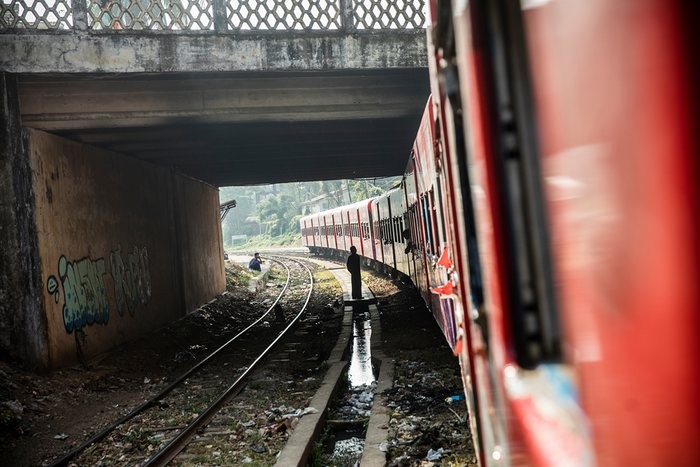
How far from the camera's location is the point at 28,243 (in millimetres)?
8742

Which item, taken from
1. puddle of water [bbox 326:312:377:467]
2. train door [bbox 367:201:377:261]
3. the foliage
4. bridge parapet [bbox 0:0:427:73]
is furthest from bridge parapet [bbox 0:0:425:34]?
the foliage

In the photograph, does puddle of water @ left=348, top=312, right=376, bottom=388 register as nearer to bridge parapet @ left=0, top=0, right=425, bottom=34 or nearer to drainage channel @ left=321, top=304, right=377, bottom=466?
drainage channel @ left=321, top=304, right=377, bottom=466

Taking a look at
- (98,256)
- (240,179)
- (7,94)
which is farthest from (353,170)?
(7,94)

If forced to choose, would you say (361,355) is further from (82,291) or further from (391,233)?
(391,233)

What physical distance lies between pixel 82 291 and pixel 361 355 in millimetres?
5042

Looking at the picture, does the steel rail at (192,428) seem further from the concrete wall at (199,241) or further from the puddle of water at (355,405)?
the concrete wall at (199,241)

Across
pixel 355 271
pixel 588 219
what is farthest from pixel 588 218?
pixel 355 271

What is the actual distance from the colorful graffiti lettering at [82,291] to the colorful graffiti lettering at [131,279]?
0.56m

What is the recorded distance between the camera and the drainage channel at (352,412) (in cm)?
636

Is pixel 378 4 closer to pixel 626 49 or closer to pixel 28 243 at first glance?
pixel 28 243

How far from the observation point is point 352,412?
7641mm

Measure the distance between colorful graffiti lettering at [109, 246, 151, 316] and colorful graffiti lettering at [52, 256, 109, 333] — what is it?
0.56 meters

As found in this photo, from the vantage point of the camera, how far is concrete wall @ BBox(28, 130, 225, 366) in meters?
9.29

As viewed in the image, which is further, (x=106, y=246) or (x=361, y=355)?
(x=106, y=246)
